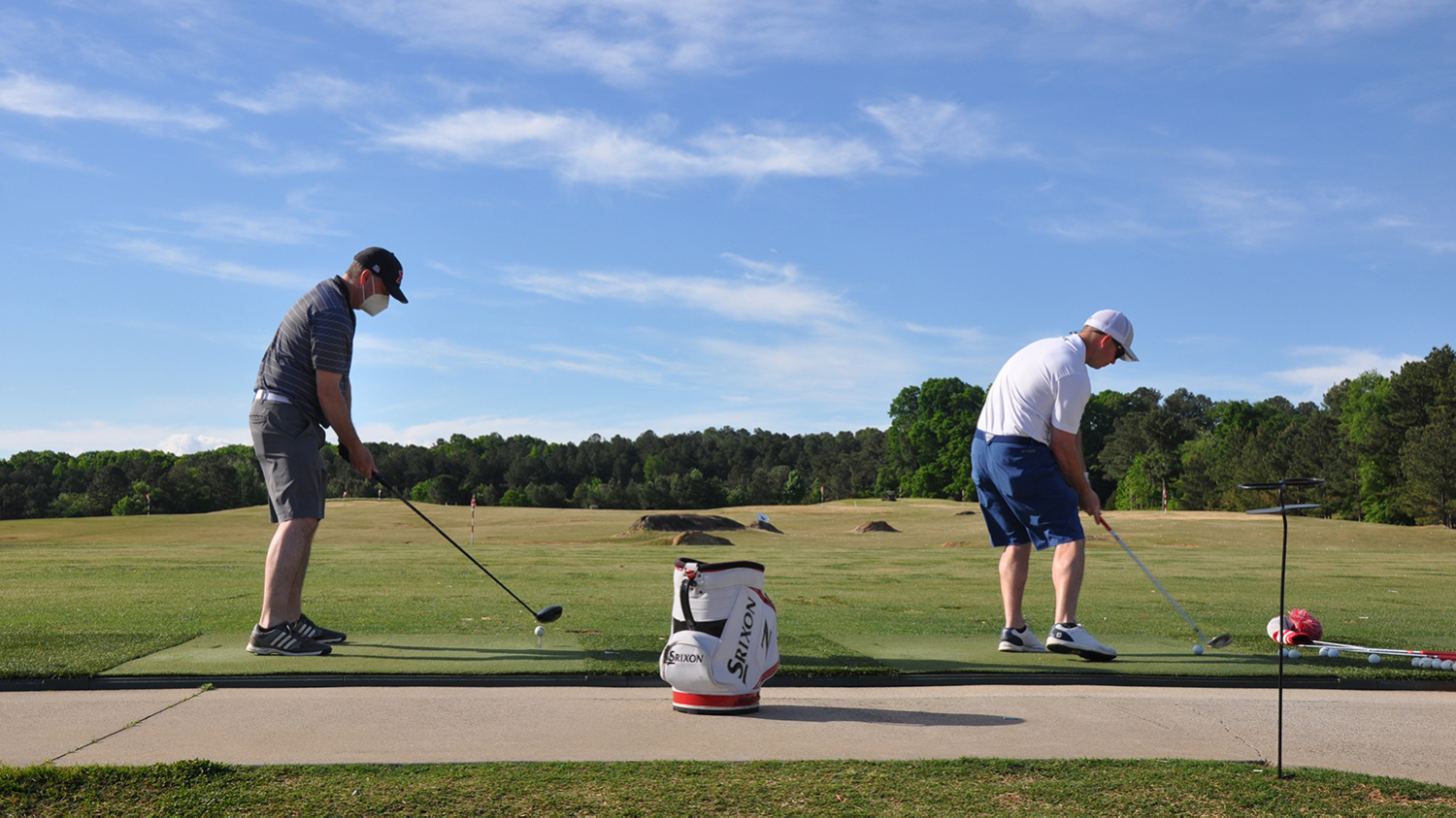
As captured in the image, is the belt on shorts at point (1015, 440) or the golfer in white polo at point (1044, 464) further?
the belt on shorts at point (1015, 440)

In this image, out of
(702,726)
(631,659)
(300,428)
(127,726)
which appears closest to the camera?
(127,726)

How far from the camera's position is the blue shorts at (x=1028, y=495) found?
5.92 meters

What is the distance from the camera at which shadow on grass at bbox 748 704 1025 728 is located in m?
4.07

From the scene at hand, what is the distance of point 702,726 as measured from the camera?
395 centimetres

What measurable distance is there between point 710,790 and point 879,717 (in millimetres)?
1339

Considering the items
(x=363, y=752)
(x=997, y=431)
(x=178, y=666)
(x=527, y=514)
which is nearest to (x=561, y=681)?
(x=363, y=752)

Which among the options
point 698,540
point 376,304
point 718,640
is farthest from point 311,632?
point 698,540

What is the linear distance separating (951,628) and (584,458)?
97068mm

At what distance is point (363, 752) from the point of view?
3447mm

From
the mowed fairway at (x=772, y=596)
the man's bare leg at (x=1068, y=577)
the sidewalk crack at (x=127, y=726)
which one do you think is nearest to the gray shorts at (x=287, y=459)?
the mowed fairway at (x=772, y=596)

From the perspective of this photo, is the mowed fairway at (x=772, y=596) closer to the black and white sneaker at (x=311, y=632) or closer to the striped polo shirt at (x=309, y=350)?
the black and white sneaker at (x=311, y=632)

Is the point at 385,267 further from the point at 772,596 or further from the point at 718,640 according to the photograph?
the point at 772,596

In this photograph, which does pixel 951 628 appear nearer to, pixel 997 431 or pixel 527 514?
pixel 997 431

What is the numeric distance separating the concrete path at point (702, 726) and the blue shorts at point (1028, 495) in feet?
4.12
